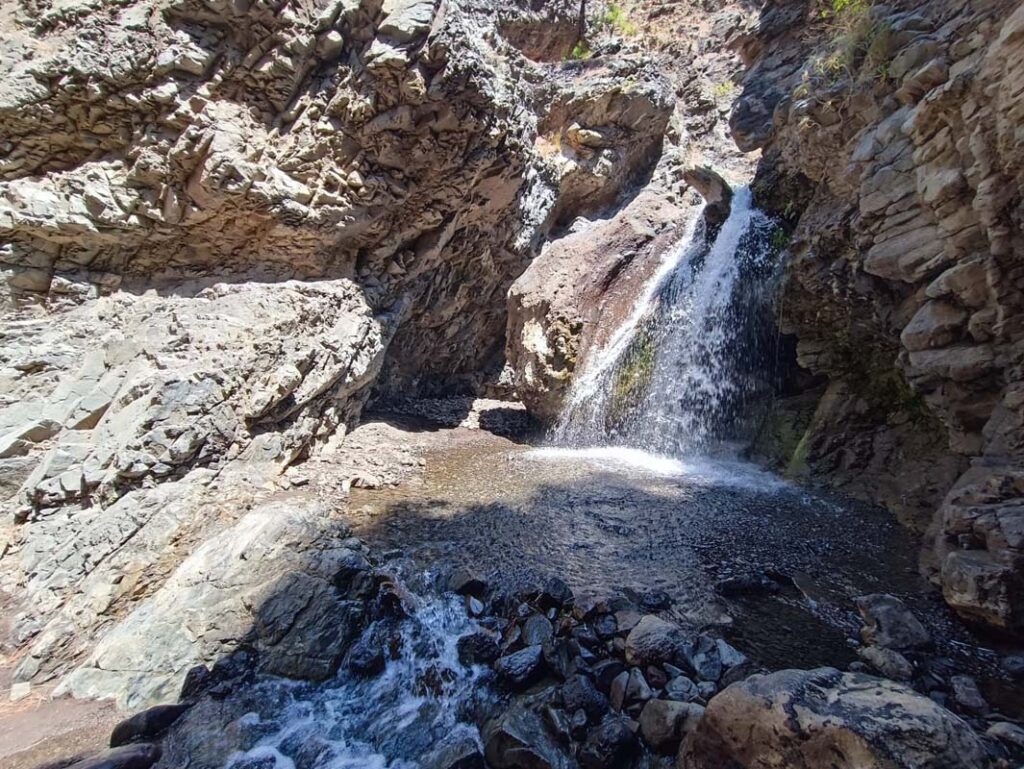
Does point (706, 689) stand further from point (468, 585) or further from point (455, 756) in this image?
point (468, 585)

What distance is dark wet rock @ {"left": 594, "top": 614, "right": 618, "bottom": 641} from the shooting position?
423cm

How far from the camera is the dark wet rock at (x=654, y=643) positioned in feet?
12.6

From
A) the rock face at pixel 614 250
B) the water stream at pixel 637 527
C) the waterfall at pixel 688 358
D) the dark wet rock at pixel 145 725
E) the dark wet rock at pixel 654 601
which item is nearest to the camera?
the dark wet rock at pixel 145 725

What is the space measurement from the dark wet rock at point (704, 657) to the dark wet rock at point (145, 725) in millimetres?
4290

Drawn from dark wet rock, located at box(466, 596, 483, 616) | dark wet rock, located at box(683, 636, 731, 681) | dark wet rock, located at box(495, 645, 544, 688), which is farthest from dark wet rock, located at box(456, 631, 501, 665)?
dark wet rock, located at box(683, 636, 731, 681)

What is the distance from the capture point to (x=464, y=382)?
52.6 feet

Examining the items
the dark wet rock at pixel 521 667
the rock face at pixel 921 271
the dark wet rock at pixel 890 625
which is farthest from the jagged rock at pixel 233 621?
the rock face at pixel 921 271

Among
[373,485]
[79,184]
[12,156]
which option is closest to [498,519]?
[373,485]

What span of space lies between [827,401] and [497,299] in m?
9.73

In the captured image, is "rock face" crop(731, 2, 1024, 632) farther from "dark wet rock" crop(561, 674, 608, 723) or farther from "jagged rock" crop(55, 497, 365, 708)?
"jagged rock" crop(55, 497, 365, 708)

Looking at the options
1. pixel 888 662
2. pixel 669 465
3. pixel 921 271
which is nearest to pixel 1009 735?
pixel 888 662

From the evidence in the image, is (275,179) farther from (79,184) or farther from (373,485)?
(373,485)

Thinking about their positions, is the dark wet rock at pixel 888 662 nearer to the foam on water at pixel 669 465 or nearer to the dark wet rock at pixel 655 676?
the dark wet rock at pixel 655 676

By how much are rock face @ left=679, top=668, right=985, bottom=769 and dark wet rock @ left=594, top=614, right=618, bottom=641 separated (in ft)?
4.26
